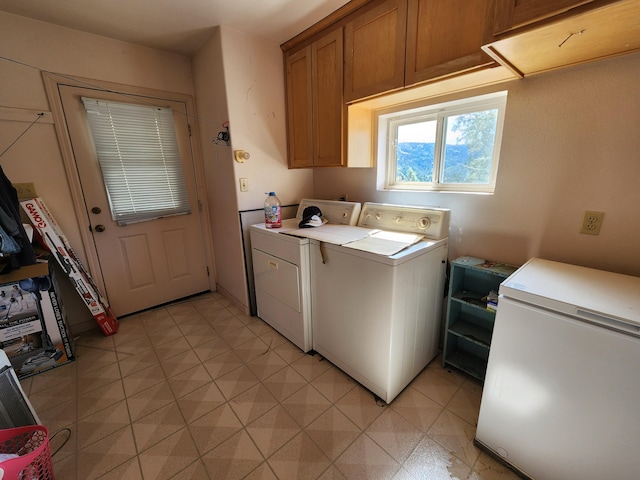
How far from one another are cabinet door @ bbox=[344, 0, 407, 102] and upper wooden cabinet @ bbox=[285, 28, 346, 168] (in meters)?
0.10

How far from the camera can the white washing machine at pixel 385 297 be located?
1.42 metres

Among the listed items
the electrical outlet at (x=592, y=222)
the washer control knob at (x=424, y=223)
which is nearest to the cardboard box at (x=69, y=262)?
the washer control knob at (x=424, y=223)

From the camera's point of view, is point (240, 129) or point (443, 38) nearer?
point (443, 38)

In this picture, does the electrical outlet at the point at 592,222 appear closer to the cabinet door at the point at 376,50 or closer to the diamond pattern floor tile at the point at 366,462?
the cabinet door at the point at 376,50

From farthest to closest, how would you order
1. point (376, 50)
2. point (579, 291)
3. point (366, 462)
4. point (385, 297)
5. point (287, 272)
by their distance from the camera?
point (287, 272), point (376, 50), point (385, 297), point (366, 462), point (579, 291)

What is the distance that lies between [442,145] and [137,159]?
8.41 feet

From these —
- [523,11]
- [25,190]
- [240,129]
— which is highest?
[523,11]

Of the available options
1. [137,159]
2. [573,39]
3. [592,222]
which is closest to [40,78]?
[137,159]

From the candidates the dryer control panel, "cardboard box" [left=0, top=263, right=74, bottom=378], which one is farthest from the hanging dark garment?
the dryer control panel

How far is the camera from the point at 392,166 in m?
2.15

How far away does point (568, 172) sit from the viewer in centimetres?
134

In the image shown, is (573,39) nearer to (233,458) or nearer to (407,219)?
(407,219)

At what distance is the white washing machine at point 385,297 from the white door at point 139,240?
168cm

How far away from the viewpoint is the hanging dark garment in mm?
1448
